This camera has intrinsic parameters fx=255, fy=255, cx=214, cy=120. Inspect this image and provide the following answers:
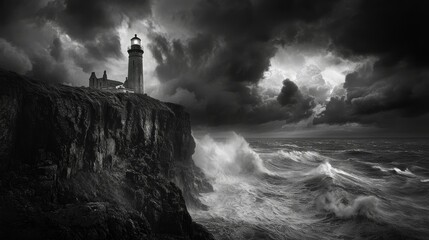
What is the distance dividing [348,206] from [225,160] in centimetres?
1998

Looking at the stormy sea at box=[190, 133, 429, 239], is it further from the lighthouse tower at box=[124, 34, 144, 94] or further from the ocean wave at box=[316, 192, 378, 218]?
the lighthouse tower at box=[124, 34, 144, 94]

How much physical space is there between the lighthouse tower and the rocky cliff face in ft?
27.2

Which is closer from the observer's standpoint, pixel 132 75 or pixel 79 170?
pixel 79 170

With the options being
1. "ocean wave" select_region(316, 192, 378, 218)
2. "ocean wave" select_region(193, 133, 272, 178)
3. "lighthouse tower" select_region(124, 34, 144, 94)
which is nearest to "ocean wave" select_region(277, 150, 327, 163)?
"ocean wave" select_region(193, 133, 272, 178)

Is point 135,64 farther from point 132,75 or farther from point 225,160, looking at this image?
point 225,160

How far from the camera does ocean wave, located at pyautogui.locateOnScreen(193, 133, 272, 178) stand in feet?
111

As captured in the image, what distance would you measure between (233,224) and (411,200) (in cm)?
1696

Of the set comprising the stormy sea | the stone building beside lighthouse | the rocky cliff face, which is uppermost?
the stone building beside lighthouse

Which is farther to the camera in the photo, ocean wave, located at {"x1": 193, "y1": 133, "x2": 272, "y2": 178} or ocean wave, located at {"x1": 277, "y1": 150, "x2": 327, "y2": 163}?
ocean wave, located at {"x1": 277, "y1": 150, "x2": 327, "y2": 163}

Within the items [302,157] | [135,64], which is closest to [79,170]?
[135,64]

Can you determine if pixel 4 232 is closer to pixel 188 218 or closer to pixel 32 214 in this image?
pixel 32 214

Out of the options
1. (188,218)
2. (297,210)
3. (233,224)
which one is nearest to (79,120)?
(188,218)

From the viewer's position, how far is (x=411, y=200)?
2261cm

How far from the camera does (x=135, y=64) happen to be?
27.9 m
